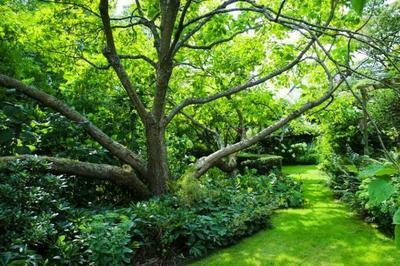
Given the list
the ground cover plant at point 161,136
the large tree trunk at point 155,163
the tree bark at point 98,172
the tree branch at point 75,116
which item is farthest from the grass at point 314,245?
the tree branch at point 75,116

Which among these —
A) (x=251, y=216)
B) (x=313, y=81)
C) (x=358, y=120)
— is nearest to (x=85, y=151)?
(x=251, y=216)

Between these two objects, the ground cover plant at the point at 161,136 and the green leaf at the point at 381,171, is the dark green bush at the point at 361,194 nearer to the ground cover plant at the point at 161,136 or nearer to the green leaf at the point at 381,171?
the ground cover plant at the point at 161,136

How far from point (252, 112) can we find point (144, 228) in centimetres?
497

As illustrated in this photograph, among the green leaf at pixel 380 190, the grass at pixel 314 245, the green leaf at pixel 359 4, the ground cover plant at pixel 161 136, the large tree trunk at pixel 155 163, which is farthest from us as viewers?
the large tree trunk at pixel 155 163

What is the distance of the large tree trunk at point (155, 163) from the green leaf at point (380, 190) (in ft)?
18.2

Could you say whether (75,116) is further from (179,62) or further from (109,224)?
(179,62)

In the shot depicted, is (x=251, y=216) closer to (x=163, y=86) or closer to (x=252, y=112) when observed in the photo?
(x=163, y=86)

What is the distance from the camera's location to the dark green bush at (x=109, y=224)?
3654 mm

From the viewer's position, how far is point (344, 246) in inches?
203

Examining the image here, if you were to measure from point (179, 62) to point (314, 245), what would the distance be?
4.61 m

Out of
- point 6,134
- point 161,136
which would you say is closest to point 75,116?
point 6,134

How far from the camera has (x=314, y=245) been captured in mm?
5254

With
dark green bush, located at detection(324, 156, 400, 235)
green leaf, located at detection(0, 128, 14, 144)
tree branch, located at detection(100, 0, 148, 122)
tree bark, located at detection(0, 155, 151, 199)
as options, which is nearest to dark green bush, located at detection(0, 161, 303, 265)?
tree bark, located at detection(0, 155, 151, 199)

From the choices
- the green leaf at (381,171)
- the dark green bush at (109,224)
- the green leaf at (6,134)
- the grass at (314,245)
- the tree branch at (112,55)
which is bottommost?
the grass at (314,245)
